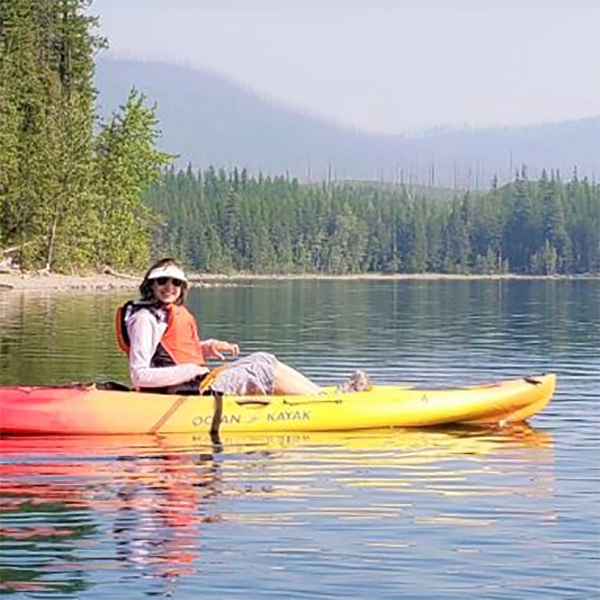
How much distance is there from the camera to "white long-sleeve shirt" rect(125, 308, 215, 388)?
14.6m

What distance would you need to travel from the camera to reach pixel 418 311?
164 feet

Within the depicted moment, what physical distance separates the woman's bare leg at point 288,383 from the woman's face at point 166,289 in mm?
1553

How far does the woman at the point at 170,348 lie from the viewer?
14.6m

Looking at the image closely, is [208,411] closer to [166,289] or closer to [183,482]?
[166,289]

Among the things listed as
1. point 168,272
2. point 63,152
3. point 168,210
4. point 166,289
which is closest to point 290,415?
point 166,289

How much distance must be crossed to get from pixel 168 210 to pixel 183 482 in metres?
140

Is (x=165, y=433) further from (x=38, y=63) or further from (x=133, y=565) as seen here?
(x=38, y=63)

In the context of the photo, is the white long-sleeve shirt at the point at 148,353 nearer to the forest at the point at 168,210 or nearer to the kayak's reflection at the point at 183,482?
the kayak's reflection at the point at 183,482

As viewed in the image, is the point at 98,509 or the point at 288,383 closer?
the point at 98,509

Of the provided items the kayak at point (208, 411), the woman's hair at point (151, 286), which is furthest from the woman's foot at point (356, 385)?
the woman's hair at point (151, 286)

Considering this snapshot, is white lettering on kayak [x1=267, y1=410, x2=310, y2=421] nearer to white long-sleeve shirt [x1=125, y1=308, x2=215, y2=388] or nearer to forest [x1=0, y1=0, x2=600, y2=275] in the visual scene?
white long-sleeve shirt [x1=125, y1=308, x2=215, y2=388]

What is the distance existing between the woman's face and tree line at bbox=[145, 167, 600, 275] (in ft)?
429

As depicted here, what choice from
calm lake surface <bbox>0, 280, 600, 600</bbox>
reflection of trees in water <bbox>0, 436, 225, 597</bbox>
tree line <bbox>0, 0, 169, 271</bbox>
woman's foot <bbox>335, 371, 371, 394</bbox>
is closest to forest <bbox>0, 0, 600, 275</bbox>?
tree line <bbox>0, 0, 169, 271</bbox>

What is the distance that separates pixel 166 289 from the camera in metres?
14.6
